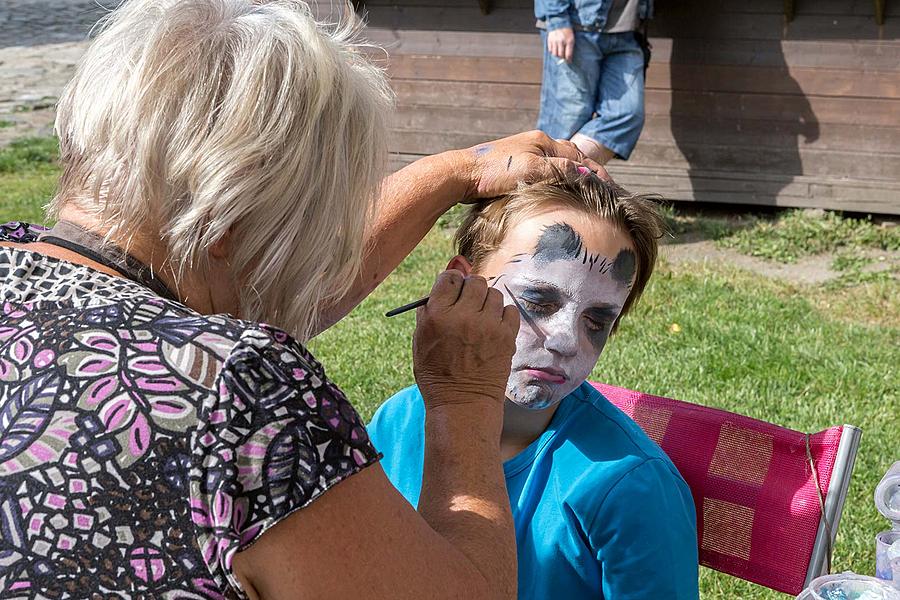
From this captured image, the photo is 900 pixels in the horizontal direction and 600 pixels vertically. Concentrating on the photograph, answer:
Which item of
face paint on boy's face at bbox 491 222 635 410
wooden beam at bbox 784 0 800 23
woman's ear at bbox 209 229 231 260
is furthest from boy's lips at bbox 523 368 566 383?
wooden beam at bbox 784 0 800 23

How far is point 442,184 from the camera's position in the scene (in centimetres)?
209

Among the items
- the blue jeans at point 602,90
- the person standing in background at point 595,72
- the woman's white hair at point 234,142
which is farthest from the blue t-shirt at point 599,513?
the blue jeans at point 602,90

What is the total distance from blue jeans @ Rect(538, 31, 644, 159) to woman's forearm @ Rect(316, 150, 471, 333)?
3.63 meters

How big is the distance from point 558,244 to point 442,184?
0.28 metres

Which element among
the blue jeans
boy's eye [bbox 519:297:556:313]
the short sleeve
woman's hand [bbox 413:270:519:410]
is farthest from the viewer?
the blue jeans

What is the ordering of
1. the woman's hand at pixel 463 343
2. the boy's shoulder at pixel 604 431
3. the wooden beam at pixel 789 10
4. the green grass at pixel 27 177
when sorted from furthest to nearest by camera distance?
the green grass at pixel 27 177
the wooden beam at pixel 789 10
the boy's shoulder at pixel 604 431
the woman's hand at pixel 463 343

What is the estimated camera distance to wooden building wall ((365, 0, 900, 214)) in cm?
589

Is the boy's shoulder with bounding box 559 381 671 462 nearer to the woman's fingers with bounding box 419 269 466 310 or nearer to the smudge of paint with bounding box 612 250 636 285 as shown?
the smudge of paint with bounding box 612 250 636 285

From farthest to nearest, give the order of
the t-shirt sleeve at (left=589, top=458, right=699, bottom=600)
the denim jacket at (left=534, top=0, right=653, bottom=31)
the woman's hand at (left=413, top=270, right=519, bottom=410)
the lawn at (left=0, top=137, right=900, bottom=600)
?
the denim jacket at (left=534, top=0, right=653, bottom=31) < the lawn at (left=0, top=137, right=900, bottom=600) < the t-shirt sleeve at (left=589, top=458, right=699, bottom=600) < the woman's hand at (left=413, top=270, right=519, bottom=410)

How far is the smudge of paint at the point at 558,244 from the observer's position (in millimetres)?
1966

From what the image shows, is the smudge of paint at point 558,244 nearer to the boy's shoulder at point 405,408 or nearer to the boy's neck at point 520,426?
the boy's neck at point 520,426

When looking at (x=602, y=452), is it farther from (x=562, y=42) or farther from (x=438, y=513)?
(x=562, y=42)

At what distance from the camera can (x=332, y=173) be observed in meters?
1.38

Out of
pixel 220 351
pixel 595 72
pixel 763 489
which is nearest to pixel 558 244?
pixel 763 489
